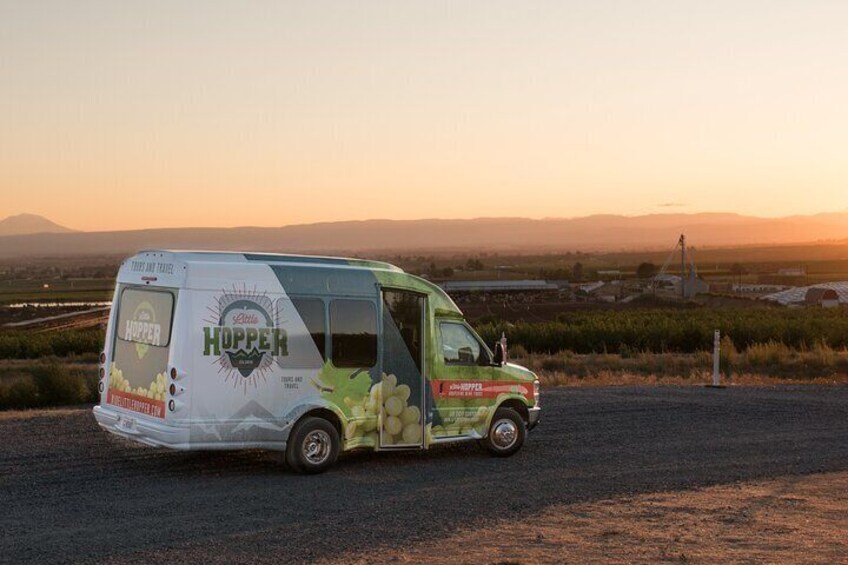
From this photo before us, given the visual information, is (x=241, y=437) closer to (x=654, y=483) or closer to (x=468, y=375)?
(x=468, y=375)

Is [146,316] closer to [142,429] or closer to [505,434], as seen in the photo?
[142,429]

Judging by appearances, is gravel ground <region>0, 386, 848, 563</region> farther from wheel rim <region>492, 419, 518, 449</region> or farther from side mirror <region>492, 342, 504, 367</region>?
side mirror <region>492, 342, 504, 367</region>

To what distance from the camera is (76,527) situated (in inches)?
422

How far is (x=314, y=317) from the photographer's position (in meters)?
13.7

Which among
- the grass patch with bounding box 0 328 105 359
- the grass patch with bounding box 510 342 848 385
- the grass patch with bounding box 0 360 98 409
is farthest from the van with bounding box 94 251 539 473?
the grass patch with bounding box 0 328 105 359

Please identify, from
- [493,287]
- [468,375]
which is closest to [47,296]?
[493,287]

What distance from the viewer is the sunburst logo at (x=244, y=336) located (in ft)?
42.4

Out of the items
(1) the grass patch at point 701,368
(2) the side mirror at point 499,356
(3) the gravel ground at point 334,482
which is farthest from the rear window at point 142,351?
(1) the grass patch at point 701,368

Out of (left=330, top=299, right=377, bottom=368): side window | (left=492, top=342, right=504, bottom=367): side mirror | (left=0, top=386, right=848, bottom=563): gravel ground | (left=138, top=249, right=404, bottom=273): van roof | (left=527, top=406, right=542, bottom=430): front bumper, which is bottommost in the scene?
(left=0, top=386, right=848, bottom=563): gravel ground

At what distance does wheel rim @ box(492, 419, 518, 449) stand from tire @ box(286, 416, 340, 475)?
269 centimetres

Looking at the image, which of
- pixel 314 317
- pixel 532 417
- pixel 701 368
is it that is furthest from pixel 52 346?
pixel 314 317

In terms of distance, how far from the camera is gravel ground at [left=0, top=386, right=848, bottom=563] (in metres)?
10.3

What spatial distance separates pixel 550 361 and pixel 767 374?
281 inches

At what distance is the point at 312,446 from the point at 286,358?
3.98 ft
